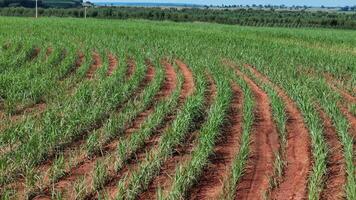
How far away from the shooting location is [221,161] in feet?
22.8

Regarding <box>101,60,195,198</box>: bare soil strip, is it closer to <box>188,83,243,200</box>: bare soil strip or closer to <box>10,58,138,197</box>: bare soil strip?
<box>10,58,138,197</box>: bare soil strip

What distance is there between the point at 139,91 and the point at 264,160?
15.6ft

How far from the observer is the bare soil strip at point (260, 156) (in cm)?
601

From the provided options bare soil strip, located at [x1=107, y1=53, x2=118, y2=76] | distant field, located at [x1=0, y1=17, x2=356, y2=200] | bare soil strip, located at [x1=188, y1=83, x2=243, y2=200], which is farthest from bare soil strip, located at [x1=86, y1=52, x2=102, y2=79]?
bare soil strip, located at [x1=188, y1=83, x2=243, y2=200]

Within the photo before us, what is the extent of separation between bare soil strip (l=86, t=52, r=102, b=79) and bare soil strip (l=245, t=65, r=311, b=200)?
5.35 m

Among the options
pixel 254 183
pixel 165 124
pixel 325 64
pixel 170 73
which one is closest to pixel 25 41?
pixel 170 73

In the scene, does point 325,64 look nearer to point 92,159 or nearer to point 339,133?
point 339,133

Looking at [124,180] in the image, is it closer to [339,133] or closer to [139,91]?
[339,133]

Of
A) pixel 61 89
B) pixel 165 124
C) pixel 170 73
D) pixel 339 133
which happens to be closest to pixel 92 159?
pixel 165 124

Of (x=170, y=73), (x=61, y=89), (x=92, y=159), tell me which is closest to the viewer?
(x=92, y=159)

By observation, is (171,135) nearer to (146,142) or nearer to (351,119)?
(146,142)

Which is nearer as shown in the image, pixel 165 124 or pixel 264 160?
pixel 264 160

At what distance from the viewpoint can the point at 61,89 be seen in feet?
35.7

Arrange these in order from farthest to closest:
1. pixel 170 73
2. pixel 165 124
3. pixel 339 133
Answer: pixel 170 73 → pixel 165 124 → pixel 339 133
